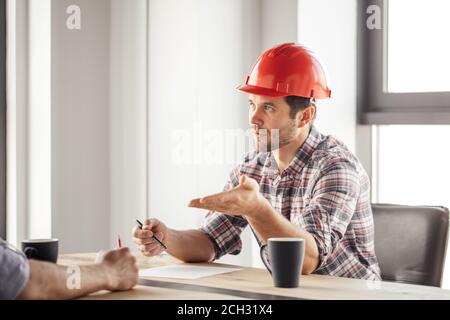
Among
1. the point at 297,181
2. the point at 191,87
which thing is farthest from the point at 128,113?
the point at 297,181

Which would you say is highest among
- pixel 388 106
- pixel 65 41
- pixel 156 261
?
pixel 65 41

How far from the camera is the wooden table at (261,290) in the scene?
1.61 metres

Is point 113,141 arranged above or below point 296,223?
above

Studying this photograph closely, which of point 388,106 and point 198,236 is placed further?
point 388,106

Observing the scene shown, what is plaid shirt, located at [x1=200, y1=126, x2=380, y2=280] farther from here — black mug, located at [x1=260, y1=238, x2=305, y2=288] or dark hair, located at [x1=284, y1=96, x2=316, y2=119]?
black mug, located at [x1=260, y1=238, x2=305, y2=288]

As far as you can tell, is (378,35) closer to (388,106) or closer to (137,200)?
(388,106)

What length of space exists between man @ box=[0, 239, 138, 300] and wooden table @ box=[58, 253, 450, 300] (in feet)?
0.11

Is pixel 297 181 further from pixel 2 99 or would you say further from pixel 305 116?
pixel 2 99

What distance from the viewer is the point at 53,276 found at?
5.06 feet

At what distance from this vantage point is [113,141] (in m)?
3.38

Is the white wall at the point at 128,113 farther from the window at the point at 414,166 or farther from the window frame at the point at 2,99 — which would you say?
the window at the point at 414,166
